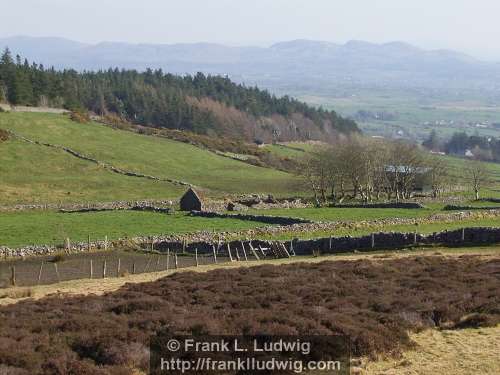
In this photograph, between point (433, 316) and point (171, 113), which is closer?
point (433, 316)

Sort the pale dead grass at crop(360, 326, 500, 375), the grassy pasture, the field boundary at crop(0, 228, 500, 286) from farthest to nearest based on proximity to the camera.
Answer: the grassy pasture
the field boundary at crop(0, 228, 500, 286)
the pale dead grass at crop(360, 326, 500, 375)

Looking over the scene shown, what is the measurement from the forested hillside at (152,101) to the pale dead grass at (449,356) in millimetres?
109573

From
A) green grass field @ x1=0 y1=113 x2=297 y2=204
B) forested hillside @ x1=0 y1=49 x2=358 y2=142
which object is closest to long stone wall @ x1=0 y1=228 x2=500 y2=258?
green grass field @ x1=0 y1=113 x2=297 y2=204

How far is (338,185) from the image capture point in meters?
88.8

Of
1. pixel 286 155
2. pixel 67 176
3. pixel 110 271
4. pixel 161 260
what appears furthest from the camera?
pixel 286 155

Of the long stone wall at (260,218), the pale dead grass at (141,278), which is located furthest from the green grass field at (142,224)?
the pale dead grass at (141,278)

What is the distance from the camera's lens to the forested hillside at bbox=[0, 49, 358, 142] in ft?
440

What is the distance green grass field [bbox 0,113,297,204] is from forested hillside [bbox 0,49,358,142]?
17.7 meters

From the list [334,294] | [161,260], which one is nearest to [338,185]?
[161,260]

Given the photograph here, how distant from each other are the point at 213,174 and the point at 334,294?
7279 centimetres

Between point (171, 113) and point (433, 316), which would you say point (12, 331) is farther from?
point (171, 113)

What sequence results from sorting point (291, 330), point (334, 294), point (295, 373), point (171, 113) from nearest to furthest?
point (295, 373) → point (291, 330) → point (334, 294) → point (171, 113)

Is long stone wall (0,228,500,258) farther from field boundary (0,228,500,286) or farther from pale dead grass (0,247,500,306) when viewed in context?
pale dead grass (0,247,500,306)

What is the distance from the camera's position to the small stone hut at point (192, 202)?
68.5m
